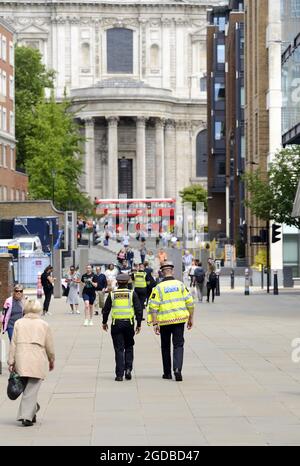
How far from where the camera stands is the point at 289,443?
16.1m

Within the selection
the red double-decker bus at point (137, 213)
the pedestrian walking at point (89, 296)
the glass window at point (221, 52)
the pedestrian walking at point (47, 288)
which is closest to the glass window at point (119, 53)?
the red double-decker bus at point (137, 213)

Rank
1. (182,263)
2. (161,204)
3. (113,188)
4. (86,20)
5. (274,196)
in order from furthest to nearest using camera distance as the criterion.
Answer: (86,20) < (113,188) < (161,204) < (182,263) < (274,196)

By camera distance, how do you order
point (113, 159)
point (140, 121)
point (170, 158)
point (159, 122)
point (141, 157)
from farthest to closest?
1. point (170, 158)
2. point (159, 122)
3. point (141, 157)
4. point (140, 121)
5. point (113, 159)

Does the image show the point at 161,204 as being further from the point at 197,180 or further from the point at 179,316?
the point at 179,316

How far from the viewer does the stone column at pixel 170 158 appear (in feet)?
522

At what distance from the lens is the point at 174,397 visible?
20984 millimetres

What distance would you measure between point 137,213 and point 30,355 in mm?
103593

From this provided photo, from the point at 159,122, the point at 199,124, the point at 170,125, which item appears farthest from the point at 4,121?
the point at 199,124

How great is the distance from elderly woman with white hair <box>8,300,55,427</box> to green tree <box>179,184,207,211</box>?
119390mm

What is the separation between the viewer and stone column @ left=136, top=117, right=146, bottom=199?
15438 cm

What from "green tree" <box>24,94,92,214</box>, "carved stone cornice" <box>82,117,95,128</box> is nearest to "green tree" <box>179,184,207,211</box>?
"carved stone cornice" <box>82,117,95,128</box>

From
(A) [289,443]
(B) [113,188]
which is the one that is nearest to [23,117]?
(B) [113,188]

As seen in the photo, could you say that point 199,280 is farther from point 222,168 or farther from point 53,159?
point 222,168
